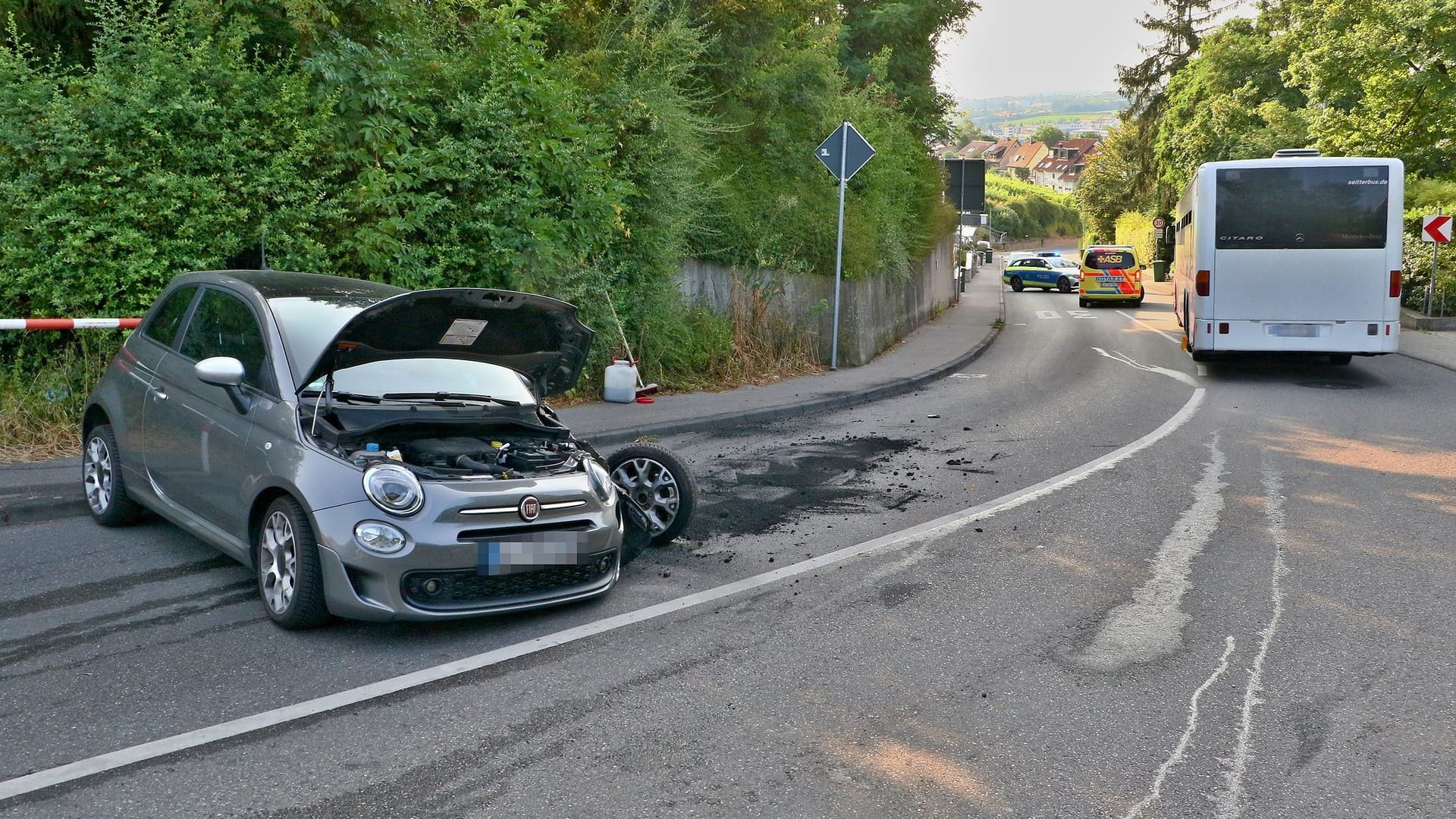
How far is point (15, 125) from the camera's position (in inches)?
364

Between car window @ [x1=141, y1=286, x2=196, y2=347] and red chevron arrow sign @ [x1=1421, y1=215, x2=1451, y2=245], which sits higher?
red chevron arrow sign @ [x1=1421, y1=215, x2=1451, y2=245]

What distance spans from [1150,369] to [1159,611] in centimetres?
1378

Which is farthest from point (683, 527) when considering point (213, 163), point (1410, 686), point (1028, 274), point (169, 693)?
point (1028, 274)

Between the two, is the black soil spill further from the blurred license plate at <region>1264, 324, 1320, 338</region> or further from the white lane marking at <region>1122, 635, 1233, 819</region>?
the blurred license plate at <region>1264, 324, 1320, 338</region>

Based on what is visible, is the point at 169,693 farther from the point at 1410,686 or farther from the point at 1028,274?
the point at 1028,274

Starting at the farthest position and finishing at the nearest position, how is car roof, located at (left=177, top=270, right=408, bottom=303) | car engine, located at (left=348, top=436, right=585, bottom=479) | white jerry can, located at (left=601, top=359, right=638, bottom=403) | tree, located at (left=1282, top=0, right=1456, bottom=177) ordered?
tree, located at (left=1282, top=0, right=1456, bottom=177) → white jerry can, located at (left=601, top=359, right=638, bottom=403) → car roof, located at (left=177, top=270, right=408, bottom=303) → car engine, located at (left=348, top=436, right=585, bottom=479)

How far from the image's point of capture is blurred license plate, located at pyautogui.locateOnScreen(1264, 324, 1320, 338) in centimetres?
1612

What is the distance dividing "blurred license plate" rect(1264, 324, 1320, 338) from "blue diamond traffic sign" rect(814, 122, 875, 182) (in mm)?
6027

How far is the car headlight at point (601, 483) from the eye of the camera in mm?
5809

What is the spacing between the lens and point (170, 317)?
6906 millimetres

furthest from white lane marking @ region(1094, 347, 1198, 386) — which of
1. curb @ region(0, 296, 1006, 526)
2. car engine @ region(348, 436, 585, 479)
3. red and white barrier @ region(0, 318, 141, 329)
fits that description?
red and white barrier @ region(0, 318, 141, 329)

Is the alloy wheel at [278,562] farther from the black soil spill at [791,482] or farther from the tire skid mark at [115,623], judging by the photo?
the black soil spill at [791,482]

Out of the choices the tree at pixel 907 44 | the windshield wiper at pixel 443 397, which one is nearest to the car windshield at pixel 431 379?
the windshield wiper at pixel 443 397

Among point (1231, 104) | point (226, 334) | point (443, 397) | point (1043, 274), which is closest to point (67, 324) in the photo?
point (226, 334)
